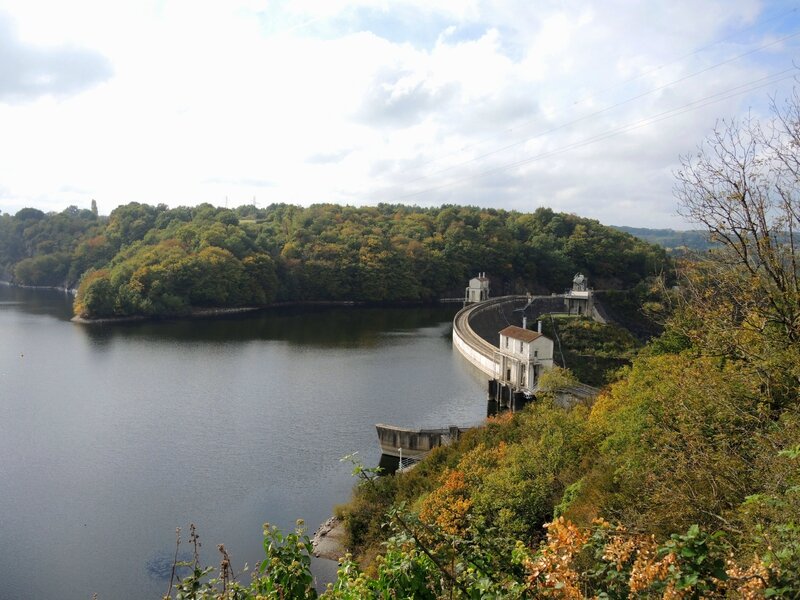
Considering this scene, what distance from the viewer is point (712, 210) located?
9.77 meters

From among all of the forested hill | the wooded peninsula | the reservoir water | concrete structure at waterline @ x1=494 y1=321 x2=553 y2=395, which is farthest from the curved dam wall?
the forested hill

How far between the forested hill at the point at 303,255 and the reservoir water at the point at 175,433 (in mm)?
14201

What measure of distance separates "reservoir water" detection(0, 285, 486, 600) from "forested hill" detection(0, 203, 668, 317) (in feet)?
46.6

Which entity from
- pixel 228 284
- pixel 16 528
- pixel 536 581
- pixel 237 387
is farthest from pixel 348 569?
pixel 228 284

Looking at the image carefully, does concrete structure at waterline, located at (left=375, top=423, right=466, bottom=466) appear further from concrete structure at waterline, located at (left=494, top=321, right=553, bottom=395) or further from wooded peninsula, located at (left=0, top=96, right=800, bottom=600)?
concrete structure at waterline, located at (left=494, top=321, right=553, bottom=395)

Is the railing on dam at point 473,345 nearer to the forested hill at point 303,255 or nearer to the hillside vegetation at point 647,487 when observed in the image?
the hillside vegetation at point 647,487

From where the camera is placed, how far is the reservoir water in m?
18.4

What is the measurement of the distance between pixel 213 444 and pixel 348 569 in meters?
22.5

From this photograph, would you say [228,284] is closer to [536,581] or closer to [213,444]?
[213,444]

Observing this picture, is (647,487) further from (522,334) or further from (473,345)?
(473,345)

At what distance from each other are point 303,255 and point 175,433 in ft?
186

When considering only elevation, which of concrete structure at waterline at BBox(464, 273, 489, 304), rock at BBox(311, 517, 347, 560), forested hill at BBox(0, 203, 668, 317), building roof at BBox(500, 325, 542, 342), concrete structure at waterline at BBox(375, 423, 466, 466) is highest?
forested hill at BBox(0, 203, 668, 317)

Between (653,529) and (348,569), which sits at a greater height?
(348,569)

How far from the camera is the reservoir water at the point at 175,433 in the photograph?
723 inches
